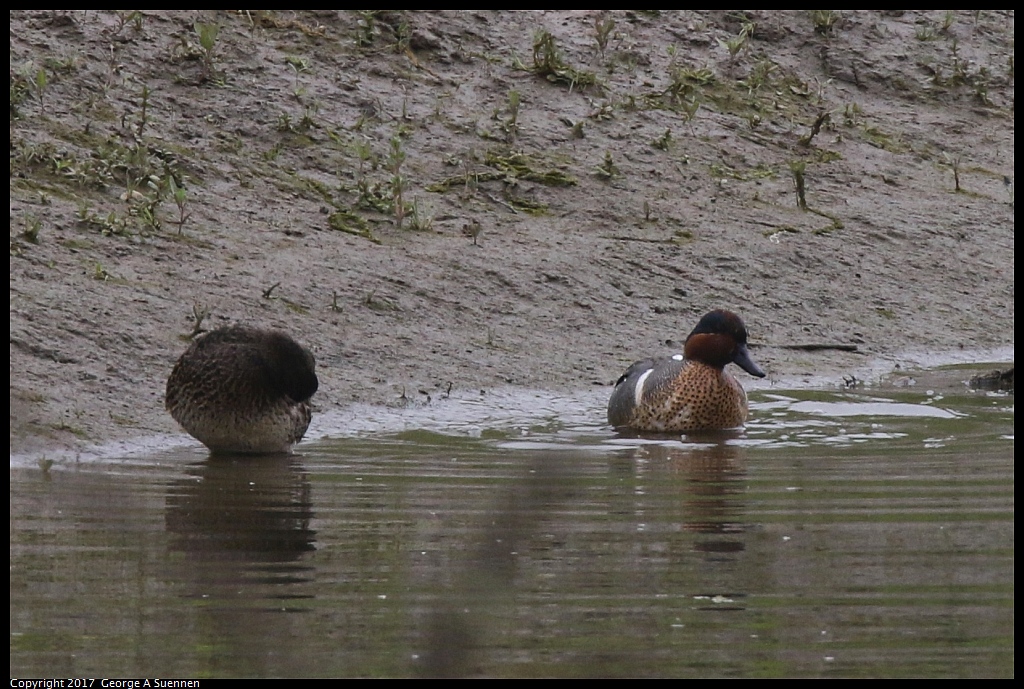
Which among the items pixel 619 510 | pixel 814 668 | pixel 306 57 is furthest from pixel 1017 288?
pixel 814 668

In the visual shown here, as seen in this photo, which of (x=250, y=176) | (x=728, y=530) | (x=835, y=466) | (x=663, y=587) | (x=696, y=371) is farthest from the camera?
(x=250, y=176)

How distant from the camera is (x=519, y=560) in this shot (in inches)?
205

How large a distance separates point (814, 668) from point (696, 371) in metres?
5.29

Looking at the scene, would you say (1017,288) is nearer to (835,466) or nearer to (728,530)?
(835,466)

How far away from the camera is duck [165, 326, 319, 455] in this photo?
7.68 metres

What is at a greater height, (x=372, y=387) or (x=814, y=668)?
(x=814, y=668)

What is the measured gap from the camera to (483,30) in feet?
44.9

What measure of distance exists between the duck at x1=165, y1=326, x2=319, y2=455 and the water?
0.18 metres

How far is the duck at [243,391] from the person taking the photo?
7.68 m

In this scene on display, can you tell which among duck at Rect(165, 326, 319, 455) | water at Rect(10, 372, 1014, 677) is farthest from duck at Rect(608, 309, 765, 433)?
duck at Rect(165, 326, 319, 455)

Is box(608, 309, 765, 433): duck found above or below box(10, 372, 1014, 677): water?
below

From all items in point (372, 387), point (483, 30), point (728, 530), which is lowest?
point (372, 387)

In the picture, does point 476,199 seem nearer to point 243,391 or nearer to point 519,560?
point 243,391

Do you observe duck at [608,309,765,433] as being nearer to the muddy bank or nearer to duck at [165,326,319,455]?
the muddy bank
